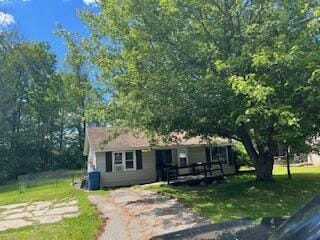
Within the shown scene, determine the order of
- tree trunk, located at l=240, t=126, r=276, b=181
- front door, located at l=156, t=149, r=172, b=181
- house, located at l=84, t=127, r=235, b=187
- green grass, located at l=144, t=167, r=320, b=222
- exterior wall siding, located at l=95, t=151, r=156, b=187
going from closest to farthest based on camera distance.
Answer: green grass, located at l=144, t=167, r=320, b=222
tree trunk, located at l=240, t=126, r=276, b=181
exterior wall siding, located at l=95, t=151, r=156, b=187
house, located at l=84, t=127, r=235, b=187
front door, located at l=156, t=149, r=172, b=181

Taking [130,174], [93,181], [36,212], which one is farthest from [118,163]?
[36,212]

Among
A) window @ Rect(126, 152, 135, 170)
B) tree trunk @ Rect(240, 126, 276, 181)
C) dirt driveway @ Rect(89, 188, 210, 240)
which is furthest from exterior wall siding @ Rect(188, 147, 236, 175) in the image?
dirt driveway @ Rect(89, 188, 210, 240)

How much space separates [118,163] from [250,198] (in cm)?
1123

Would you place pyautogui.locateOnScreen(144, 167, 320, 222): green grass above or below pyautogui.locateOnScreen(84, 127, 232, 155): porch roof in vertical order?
below

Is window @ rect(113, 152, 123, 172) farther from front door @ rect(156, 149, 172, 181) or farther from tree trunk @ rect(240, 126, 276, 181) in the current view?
tree trunk @ rect(240, 126, 276, 181)

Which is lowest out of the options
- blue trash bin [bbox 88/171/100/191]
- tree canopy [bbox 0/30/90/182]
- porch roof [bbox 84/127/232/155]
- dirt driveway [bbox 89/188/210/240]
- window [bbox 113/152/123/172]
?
dirt driveway [bbox 89/188/210/240]

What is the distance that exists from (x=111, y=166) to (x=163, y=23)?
12.6 metres

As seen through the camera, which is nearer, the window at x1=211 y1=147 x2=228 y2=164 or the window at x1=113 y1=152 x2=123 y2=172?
the window at x1=113 y1=152 x2=123 y2=172

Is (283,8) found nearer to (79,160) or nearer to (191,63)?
(191,63)

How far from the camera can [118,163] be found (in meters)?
23.4

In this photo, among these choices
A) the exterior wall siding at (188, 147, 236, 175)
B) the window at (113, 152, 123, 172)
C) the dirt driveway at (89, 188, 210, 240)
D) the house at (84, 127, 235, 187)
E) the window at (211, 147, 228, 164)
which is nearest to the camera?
the dirt driveway at (89, 188, 210, 240)

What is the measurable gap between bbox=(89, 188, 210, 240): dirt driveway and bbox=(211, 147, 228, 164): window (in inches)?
411

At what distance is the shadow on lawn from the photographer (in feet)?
37.0

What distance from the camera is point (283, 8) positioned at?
12406mm
